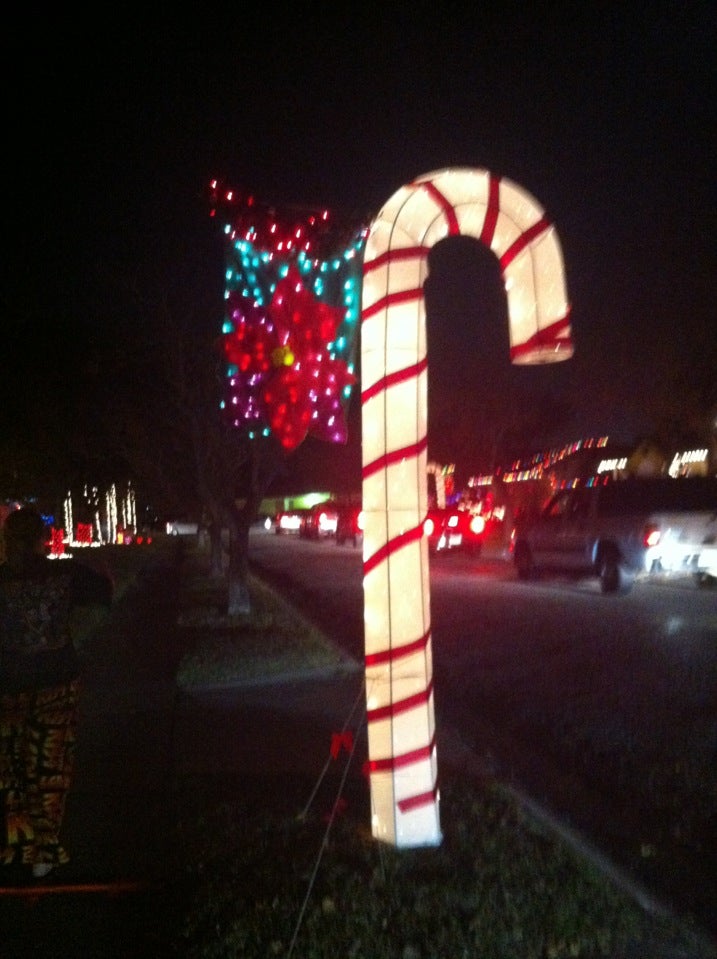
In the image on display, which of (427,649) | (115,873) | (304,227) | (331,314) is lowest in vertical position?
(115,873)

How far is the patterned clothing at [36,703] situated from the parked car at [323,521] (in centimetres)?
3683

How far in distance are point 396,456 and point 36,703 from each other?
6.58ft

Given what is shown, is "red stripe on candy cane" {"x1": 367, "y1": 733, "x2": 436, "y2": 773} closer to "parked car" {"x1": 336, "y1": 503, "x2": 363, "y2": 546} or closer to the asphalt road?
the asphalt road

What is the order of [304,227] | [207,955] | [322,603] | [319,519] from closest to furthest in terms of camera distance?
[207,955] < [304,227] < [322,603] < [319,519]

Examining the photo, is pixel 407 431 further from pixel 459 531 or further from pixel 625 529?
pixel 459 531

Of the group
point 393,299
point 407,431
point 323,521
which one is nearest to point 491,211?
point 393,299

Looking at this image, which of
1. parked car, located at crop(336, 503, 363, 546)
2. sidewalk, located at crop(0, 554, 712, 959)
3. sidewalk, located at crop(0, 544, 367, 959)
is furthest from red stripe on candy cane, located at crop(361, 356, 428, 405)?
parked car, located at crop(336, 503, 363, 546)

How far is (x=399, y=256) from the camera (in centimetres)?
512

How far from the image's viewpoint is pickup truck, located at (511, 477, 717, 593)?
16000 mm

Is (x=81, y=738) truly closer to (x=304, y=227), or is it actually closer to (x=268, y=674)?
(x=268, y=674)

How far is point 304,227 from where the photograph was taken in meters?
7.58

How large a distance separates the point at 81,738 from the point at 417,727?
4.05 meters

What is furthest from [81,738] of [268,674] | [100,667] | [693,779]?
[693,779]

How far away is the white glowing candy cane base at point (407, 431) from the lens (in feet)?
16.5
